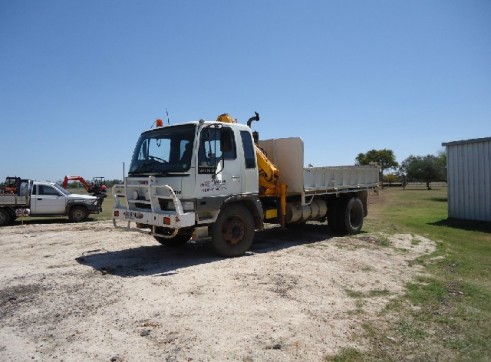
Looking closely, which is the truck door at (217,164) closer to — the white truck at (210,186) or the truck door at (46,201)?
the white truck at (210,186)

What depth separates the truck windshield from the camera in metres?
8.19

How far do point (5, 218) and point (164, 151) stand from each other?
11.9m

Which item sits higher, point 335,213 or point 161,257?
point 335,213

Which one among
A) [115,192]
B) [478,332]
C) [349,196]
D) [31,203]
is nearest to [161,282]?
[115,192]

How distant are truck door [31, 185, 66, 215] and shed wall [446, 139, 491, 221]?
17499 mm

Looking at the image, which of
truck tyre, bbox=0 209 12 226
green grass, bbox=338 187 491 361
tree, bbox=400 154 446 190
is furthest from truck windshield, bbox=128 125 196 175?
tree, bbox=400 154 446 190

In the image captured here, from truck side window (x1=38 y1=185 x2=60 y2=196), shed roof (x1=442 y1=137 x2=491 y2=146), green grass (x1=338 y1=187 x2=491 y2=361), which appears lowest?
green grass (x1=338 y1=187 x2=491 y2=361)

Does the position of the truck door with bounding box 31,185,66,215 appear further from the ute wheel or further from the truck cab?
the truck cab

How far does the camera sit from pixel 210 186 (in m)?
8.34

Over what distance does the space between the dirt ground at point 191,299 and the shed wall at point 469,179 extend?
7.55 metres

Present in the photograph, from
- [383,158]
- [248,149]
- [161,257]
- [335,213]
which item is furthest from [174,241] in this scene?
[383,158]

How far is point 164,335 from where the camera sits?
4801 millimetres

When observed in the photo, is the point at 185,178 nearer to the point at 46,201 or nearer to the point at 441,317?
the point at 441,317

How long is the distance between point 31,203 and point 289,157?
12.3m
